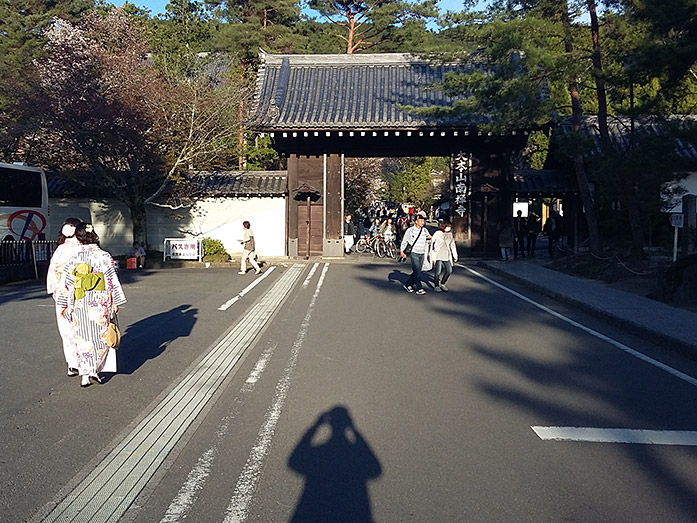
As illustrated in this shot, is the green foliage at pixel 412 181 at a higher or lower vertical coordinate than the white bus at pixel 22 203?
higher

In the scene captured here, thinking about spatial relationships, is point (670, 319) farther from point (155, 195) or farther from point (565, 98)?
point (565, 98)

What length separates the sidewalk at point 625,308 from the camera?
31.0 feet

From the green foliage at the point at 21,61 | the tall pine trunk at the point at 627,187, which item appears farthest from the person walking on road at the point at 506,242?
the green foliage at the point at 21,61

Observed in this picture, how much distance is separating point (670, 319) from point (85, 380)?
8.89 metres

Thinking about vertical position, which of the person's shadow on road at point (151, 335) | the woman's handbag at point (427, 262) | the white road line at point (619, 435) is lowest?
the white road line at point (619, 435)

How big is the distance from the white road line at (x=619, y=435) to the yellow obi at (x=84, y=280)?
4504mm

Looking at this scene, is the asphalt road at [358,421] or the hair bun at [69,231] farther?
the hair bun at [69,231]

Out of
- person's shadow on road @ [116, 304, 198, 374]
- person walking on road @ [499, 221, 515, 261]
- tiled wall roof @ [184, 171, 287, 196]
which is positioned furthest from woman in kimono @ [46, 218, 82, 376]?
tiled wall roof @ [184, 171, 287, 196]

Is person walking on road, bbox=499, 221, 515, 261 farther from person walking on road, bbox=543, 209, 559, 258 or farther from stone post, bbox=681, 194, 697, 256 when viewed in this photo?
stone post, bbox=681, 194, 697, 256

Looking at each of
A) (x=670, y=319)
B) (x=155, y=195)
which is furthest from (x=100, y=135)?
(x=670, y=319)

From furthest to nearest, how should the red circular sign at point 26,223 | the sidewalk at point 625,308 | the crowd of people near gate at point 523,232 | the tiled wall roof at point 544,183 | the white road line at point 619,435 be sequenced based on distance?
the tiled wall roof at point 544,183
the crowd of people near gate at point 523,232
the red circular sign at point 26,223
the sidewalk at point 625,308
the white road line at point 619,435

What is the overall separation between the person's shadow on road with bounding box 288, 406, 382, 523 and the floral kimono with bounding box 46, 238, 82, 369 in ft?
9.38

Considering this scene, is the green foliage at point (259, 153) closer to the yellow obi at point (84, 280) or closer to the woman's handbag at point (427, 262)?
the woman's handbag at point (427, 262)

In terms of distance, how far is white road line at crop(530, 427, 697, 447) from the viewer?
5.43 metres
